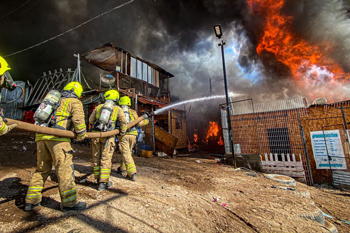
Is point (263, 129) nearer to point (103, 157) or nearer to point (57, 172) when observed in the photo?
point (103, 157)

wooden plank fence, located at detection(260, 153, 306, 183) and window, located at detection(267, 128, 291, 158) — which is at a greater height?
window, located at detection(267, 128, 291, 158)

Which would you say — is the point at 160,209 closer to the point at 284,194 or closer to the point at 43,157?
the point at 43,157

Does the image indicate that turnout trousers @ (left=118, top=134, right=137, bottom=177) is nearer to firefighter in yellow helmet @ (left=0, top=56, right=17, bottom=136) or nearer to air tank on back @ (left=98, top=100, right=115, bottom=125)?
air tank on back @ (left=98, top=100, right=115, bottom=125)

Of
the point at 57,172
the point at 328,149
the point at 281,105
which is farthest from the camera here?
the point at 281,105

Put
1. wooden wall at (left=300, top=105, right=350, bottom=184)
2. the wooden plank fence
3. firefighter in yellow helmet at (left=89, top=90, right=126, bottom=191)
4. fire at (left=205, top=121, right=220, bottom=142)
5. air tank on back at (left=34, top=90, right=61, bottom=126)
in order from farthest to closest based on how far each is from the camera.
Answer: fire at (left=205, top=121, right=220, bottom=142) < wooden wall at (left=300, top=105, right=350, bottom=184) < the wooden plank fence < firefighter in yellow helmet at (left=89, top=90, right=126, bottom=191) < air tank on back at (left=34, top=90, right=61, bottom=126)

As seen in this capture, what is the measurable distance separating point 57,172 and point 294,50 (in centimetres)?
2279

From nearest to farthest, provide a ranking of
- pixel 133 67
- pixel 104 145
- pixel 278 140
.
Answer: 1. pixel 104 145
2. pixel 278 140
3. pixel 133 67

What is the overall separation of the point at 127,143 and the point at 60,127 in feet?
5.72

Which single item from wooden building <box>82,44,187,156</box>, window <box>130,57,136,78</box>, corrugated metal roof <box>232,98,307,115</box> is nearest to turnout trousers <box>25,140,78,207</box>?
wooden building <box>82,44,187,156</box>

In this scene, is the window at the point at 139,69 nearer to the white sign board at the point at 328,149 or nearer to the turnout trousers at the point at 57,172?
the turnout trousers at the point at 57,172

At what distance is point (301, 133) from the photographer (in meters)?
6.00

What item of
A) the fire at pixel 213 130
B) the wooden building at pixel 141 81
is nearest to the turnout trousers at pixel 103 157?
the wooden building at pixel 141 81

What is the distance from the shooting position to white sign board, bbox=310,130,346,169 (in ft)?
20.4

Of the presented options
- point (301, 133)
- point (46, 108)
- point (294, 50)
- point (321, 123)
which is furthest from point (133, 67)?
point (294, 50)
